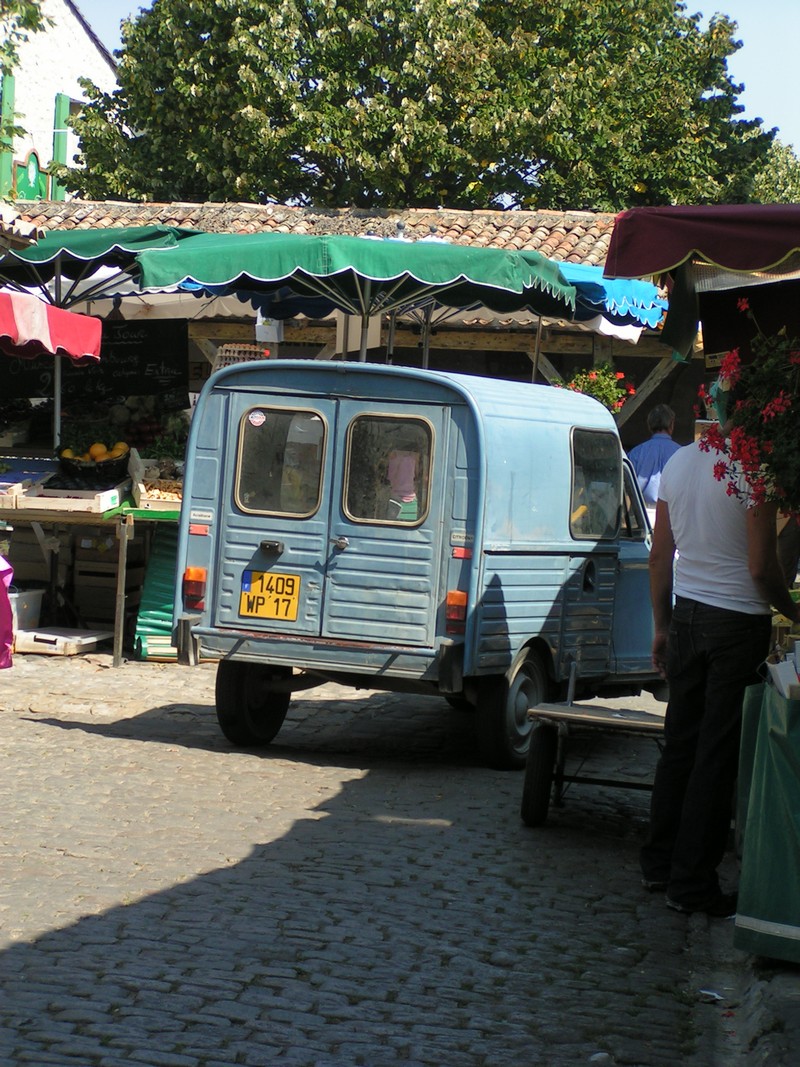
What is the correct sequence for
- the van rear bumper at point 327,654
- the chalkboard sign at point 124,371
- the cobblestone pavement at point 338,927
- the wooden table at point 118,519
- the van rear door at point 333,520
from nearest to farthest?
the cobblestone pavement at point 338,927, the van rear bumper at point 327,654, the van rear door at point 333,520, the wooden table at point 118,519, the chalkboard sign at point 124,371

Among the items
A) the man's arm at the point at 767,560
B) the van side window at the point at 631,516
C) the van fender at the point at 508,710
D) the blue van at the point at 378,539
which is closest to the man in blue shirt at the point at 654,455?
the van side window at the point at 631,516

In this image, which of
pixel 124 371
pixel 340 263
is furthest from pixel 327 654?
pixel 124 371

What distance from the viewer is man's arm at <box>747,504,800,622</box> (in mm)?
5398

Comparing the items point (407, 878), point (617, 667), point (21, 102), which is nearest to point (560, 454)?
point (617, 667)

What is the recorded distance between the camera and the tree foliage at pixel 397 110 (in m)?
29.2

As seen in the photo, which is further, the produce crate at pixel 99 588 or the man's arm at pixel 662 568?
the produce crate at pixel 99 588

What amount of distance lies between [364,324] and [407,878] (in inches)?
288

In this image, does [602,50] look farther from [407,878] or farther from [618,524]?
[407,878]

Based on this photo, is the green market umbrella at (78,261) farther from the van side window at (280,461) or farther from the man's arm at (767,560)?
the man's arm at (767,560)

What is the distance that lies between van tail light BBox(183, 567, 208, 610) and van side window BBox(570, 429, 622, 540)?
91.2 inches

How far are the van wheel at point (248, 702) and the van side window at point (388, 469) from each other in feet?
3.96

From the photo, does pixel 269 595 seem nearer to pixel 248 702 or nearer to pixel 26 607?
pixel 248 702

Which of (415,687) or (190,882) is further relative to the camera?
(415,687)

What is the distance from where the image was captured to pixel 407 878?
19.6 ft
